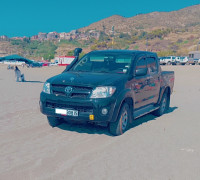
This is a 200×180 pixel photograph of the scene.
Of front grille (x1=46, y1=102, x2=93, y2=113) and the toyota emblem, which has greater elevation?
the toyota emblem

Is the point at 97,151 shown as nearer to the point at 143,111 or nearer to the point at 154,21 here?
the point at 143,111

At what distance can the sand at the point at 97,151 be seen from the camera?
4.41 m

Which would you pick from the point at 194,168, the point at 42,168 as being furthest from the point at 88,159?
the point at 194,168

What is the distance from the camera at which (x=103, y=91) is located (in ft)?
19.9

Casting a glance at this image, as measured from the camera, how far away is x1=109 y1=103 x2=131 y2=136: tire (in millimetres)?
6320

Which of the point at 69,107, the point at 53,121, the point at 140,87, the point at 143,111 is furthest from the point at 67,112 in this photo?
the point at 143,111

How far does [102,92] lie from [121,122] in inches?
32.8

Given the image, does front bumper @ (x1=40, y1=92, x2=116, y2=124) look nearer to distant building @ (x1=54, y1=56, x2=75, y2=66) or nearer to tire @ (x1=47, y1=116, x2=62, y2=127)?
tire @ (x1=47, y1=116, x2=62, y2=127)

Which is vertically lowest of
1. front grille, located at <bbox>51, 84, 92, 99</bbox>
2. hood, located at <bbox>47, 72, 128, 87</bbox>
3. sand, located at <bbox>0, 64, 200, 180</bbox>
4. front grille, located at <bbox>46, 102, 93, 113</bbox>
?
sand, located at <bbox>0, 64, 200, 180</bbox>

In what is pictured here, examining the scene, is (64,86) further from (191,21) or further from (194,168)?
(191,21)

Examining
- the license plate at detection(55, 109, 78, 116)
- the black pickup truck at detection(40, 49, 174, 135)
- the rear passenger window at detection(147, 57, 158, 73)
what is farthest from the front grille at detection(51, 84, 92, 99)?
the rear passenger window at detection(147, 57, 158, 73)

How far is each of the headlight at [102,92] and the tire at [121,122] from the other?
0.51m

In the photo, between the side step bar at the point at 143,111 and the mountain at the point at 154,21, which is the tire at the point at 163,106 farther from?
the mountain at the point at 154,21

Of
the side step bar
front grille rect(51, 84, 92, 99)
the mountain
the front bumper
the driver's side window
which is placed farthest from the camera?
the mountain
